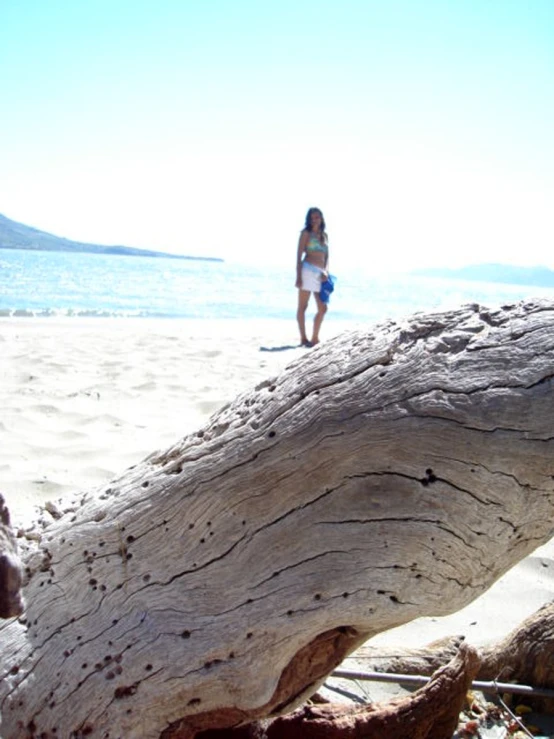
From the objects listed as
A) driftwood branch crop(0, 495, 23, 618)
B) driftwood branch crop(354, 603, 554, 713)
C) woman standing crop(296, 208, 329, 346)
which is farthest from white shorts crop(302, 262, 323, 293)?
driftwood branch crop(0, 495, 23, 618)

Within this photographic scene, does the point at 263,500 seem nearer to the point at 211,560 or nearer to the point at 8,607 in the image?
the point at 211,560

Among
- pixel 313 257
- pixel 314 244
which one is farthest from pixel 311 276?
pixel 314 244

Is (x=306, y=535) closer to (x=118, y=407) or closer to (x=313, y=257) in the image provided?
(x=118, y=407)

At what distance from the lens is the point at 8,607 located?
135 cm

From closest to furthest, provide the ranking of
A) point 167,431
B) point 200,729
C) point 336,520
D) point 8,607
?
1. point 8,607
2. point 336,520
3. point 200,729
4. point 167,431

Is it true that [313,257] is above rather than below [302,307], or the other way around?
above

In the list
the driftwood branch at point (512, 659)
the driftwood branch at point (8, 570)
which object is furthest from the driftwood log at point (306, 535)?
the driftwood branch at point (512, 659)

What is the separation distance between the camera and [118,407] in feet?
20.1

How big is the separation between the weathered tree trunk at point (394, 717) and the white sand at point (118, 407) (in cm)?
85

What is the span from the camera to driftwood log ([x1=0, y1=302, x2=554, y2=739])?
1727 mm

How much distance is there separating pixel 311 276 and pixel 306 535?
847 centimetres

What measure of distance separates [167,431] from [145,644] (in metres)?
3.63

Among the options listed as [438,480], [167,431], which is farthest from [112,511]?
[167,431]

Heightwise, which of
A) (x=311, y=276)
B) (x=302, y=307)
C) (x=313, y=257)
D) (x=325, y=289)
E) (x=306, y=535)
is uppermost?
(x=313, y=257)
